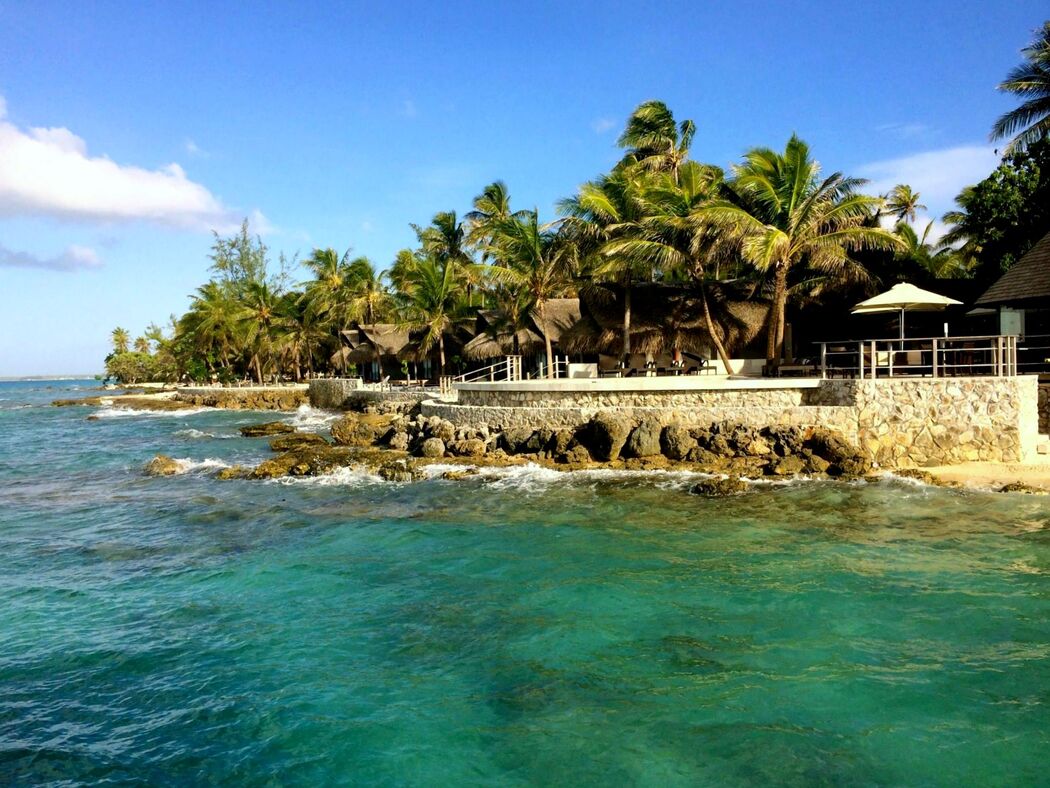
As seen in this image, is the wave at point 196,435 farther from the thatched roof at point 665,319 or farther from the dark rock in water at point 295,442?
the thatched roof at point 665,319

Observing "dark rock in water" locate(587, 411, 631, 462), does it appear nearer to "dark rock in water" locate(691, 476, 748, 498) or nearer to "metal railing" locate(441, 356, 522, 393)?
"dark rock in water" locate(691, 476, 748, 498)

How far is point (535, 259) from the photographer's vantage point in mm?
26500

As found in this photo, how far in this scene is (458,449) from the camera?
816 inches

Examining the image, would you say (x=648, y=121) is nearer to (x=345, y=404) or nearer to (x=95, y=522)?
(x=345, y=404)

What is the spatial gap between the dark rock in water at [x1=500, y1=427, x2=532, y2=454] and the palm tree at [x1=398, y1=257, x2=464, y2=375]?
45.8 ft

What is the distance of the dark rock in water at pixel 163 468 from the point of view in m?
20.4

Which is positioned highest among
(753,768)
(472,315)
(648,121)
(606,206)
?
(648,121)

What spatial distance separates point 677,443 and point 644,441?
883mm

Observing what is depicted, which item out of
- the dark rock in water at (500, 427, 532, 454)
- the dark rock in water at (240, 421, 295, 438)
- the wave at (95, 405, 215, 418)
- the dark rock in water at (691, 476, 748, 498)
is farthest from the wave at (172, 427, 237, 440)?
the dark rock in water at (691, 476, 748, 498)

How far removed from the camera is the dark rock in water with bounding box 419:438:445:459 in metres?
20.7

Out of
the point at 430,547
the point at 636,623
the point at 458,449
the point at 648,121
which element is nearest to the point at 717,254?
the point at 458,449

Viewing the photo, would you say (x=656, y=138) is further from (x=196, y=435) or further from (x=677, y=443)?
(x=196, y=435)

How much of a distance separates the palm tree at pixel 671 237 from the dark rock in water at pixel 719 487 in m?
8.41

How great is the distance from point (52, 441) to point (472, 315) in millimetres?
20472
